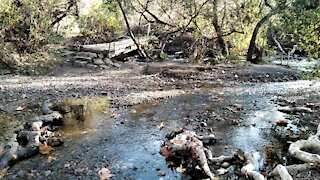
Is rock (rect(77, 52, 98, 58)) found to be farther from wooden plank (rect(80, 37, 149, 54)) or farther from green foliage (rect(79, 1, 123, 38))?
green foliage (rect(79, 1, 123, 38))

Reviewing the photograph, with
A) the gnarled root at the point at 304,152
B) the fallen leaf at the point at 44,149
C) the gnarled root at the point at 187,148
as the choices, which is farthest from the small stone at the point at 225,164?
the fallen leaf at the point at 44,149

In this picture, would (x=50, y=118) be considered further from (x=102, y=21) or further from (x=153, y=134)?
(x=102, y=21)

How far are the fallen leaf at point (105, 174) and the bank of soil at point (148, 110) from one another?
89 mm

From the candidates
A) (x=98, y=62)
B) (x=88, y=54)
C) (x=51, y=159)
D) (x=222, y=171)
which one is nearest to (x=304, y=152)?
(x=222, y=171)

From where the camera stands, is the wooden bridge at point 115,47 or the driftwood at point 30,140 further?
the wooden bridge at point 115,47

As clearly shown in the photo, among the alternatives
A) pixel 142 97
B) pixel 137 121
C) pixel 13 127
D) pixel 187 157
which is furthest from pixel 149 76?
pixel 187 157

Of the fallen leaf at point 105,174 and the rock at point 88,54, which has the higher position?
the rock at point 88,54

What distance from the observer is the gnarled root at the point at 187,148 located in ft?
16.8

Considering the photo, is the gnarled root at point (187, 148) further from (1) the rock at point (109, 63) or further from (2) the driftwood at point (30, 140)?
(1) the rock at point (109, 63)

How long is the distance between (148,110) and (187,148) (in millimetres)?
3136

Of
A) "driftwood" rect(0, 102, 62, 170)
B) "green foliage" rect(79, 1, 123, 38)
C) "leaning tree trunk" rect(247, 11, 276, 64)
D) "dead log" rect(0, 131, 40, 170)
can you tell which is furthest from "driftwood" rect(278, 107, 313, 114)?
"green foliage" rect(79, 1, 123, 38)

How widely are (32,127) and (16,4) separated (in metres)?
8.59

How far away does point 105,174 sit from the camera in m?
5.12

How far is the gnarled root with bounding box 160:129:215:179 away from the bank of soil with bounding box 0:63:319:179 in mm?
177
